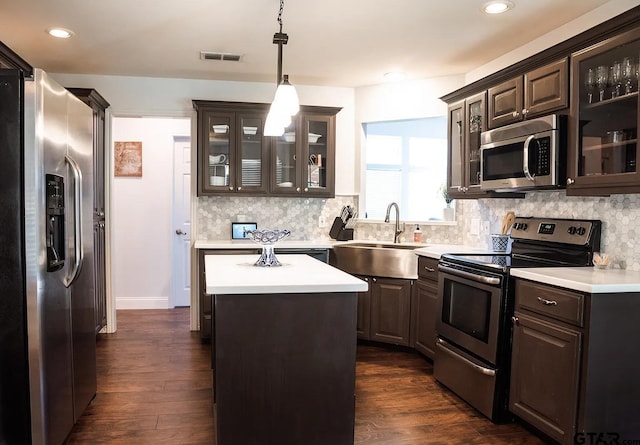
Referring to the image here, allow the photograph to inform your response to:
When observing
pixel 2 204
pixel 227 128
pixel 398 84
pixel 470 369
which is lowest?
pixel 470 369

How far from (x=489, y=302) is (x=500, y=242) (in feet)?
2.87

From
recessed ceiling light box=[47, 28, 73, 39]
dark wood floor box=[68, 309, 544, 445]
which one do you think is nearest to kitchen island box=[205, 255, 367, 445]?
dark wood floor box=[68, 309, 544, 445]

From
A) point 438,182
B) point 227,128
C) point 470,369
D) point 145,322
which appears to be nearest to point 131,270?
point 145,322

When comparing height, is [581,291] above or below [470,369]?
above

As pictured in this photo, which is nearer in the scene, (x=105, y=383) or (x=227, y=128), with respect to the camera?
(x=105, y=383)

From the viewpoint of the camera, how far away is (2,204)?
201cm

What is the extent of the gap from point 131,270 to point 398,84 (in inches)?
142

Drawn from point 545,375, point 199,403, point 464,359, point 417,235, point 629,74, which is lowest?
point 199,403

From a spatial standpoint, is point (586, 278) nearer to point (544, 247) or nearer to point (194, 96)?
point (544, 247)

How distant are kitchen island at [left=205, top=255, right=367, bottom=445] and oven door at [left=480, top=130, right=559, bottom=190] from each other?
1.35 m

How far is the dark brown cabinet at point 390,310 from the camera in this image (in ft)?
12.7

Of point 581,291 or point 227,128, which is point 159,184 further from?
point 581,291

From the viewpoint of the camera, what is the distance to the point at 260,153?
4.45 m

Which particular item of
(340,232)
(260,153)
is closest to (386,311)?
(340,232)
